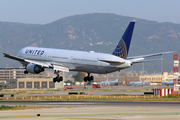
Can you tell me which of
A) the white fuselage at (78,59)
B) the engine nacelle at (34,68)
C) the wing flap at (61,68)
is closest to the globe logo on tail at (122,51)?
the white fuselage at (78,59)

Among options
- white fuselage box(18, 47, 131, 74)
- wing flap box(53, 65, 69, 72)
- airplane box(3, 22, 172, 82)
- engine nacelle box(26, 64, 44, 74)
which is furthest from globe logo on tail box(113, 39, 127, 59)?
engine nacelle box(26, 64, 44, 74)

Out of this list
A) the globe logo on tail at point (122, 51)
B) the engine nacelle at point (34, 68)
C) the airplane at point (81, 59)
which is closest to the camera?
the airplane at point (81, 59)

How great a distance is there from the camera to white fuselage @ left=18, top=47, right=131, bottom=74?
72.2 m

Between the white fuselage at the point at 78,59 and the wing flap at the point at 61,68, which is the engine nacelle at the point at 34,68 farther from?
the wing flap at the point at 61,68

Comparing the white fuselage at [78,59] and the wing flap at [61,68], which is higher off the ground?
the white fuselage at [78,59]

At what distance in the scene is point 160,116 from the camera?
45.4 m

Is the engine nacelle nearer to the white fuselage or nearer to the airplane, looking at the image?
the airplane

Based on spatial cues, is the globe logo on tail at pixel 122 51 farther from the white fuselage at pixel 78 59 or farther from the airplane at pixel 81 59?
the white fuselage at pixel 78 59

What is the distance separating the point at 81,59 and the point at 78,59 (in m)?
0.83

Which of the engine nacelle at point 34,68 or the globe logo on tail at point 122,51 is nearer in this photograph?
the globe logo on tail at point 122,51

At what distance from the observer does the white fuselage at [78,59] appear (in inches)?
2842

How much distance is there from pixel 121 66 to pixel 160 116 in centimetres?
2694

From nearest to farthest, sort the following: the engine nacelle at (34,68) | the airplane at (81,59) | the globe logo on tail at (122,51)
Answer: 1. the airplane at (81,59)
2. the globe logo on tail at (122,51)
3. the engine nacelle at (34,68)

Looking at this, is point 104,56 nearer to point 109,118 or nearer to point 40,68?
point 40,68
